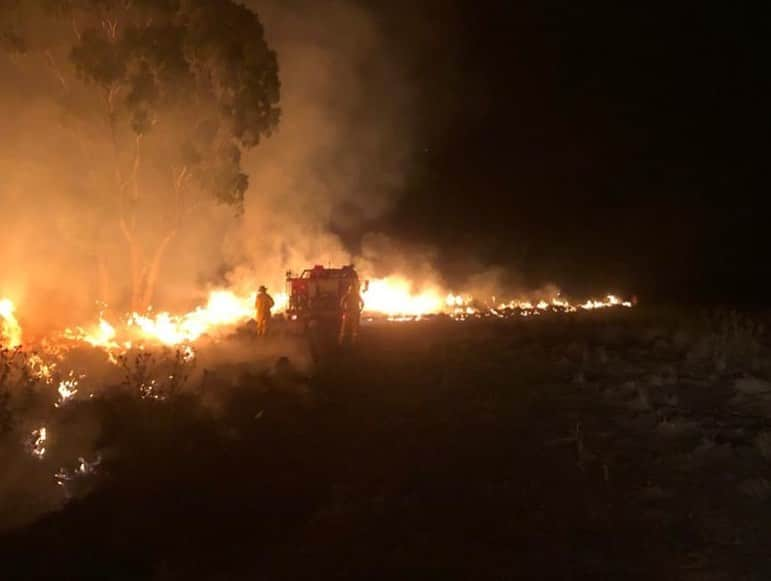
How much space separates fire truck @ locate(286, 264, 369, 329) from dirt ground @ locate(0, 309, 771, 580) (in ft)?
22.7

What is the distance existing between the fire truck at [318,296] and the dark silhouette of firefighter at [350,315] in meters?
0.16

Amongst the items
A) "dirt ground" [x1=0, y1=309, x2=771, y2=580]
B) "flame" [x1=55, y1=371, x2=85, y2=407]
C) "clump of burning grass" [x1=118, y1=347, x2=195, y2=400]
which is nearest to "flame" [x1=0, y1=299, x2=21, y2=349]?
"clump of burning grass" [x1=118, y1=347, x2=195, y2=400]

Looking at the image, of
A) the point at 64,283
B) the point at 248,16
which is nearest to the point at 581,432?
the point at 248,16

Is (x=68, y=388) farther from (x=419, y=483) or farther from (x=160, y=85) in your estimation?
(x=160, y=85)

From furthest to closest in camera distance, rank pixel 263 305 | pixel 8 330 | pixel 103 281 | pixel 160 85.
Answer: pixel 103 281, pixel 160 85, pixel 263 305, pixel 8 330

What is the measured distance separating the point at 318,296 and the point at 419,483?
13.7 meters

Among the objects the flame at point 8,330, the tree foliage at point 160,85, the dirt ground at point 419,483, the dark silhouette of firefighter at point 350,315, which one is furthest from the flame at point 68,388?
the tree foliage at point 160,85

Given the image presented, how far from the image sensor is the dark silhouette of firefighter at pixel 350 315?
2094 centimetres

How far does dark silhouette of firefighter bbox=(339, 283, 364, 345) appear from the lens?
824 inches

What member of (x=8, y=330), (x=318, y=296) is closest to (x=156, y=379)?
(x=8, y=330)

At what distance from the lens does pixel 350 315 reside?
70.9 ft

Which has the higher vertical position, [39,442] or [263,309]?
[263,309]

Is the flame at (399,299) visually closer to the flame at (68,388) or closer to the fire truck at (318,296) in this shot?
the fire truck at (318,296)

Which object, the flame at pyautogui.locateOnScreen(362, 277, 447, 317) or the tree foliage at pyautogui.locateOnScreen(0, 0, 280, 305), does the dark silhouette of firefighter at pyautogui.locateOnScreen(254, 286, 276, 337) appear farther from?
the flame at pyautogui.locateOnScreen(362, 277, 447, 317)
